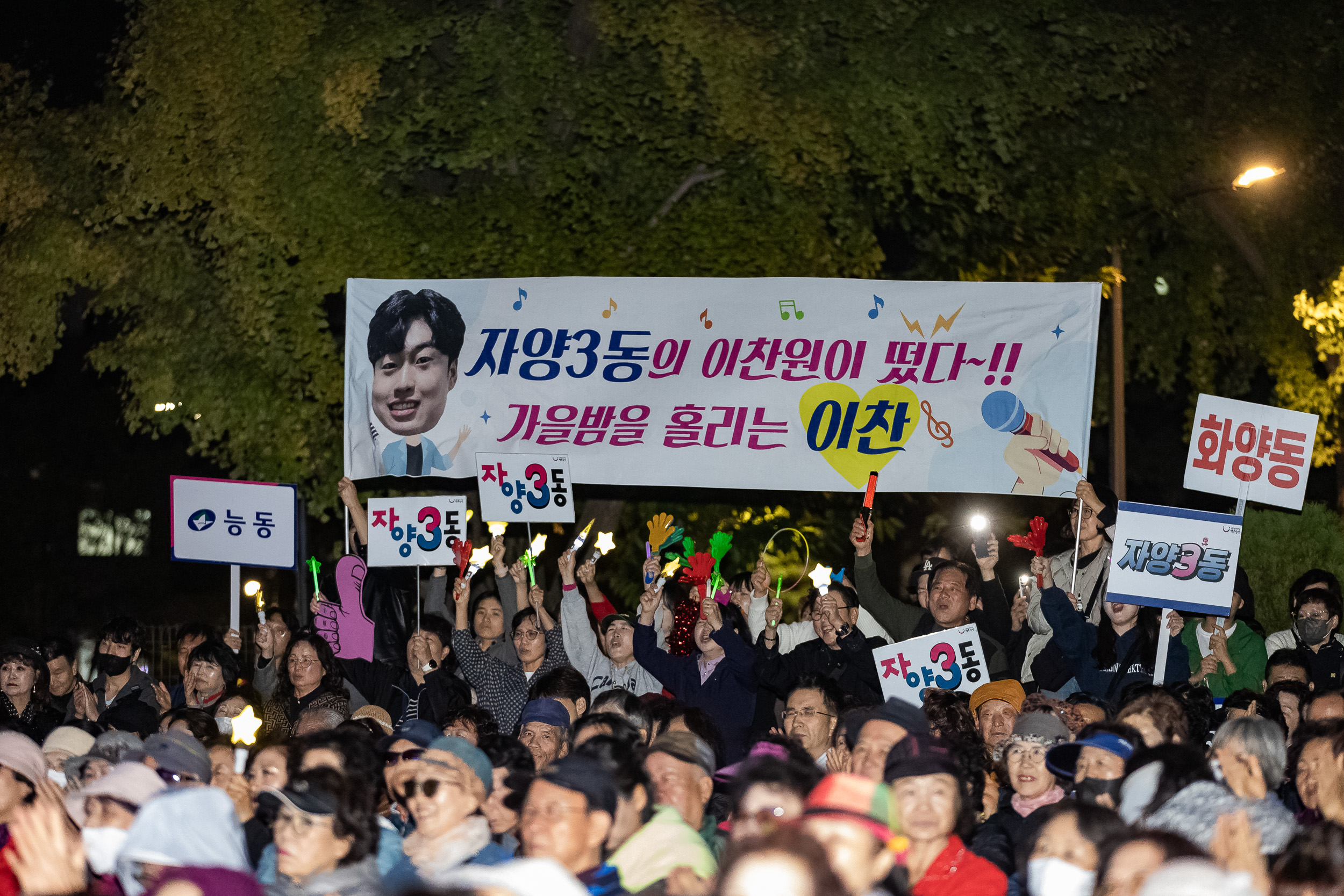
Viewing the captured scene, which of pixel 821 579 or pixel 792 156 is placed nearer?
pixel 821 579

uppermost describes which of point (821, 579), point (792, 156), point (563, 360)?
point (792, 156)

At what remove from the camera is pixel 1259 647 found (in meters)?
8.14

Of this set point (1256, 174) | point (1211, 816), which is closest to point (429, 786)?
point (1211, 816)

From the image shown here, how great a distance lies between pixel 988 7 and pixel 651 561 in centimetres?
585

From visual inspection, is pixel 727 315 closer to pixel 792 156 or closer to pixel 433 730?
pixel 792 156

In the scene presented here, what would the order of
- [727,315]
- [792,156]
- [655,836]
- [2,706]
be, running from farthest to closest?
[792,156]
[727,315]
[2,706]
[655,836]

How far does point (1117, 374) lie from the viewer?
13930mm

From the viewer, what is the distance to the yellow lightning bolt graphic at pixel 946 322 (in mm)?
9062

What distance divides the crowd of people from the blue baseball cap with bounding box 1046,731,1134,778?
0.04ft

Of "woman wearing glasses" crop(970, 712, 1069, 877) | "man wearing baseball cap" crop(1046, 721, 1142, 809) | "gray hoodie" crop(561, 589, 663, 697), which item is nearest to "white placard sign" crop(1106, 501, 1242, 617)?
"woman wearing glasses" crop(970, 712, 1069, 877)

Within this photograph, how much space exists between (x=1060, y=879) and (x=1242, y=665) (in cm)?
438

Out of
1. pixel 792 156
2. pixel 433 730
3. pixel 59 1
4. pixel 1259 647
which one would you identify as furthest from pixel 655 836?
pixel 59 1

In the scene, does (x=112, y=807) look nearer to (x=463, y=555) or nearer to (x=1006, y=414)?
(x=463, y=555)

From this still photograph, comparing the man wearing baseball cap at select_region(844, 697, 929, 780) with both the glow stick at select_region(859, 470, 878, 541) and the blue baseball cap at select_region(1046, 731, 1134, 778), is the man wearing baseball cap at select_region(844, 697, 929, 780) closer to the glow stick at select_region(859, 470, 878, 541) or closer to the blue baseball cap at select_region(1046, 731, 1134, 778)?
the blue baseball cap at select_region(1046, 731, 1134, 778)
